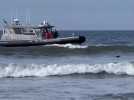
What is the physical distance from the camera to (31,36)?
60969 mm

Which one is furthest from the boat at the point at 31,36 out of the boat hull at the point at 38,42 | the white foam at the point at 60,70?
the white foam at the point at 60,70

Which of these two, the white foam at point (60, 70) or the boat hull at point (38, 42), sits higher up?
the white foam at point (60, 70)

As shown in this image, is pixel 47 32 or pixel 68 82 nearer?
pixel 68 82

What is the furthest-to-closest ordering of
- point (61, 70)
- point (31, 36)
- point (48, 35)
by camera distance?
point (31, 36) < point (48, 35) < point (61, 70)

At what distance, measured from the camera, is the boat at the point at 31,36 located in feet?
193

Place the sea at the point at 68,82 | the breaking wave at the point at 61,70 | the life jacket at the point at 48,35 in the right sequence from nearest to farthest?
the sea at the point at 68,82 → the breaking wave at the point at 61,70 → the life jacket at the point at 48,35

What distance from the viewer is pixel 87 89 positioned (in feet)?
63.2

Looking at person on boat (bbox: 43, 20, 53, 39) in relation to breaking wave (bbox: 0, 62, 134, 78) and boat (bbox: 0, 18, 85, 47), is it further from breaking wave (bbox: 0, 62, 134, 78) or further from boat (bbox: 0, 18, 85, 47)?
breaking wave (bbox: 0, 62, 134, 78)

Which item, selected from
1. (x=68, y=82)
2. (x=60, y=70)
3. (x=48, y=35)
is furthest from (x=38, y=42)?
(x=68, y=82)

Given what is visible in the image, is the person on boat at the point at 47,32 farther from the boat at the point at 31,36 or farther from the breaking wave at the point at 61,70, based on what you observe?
the breaking wave at the point at 61,70

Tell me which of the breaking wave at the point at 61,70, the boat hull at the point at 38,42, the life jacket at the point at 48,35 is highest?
the breaking wave at the point at 61,70

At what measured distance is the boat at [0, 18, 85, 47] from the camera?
58.9m

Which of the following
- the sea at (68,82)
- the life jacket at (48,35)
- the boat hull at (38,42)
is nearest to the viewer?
the sea at (68,82)

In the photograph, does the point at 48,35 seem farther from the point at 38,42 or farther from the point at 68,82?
the point at 68,82
